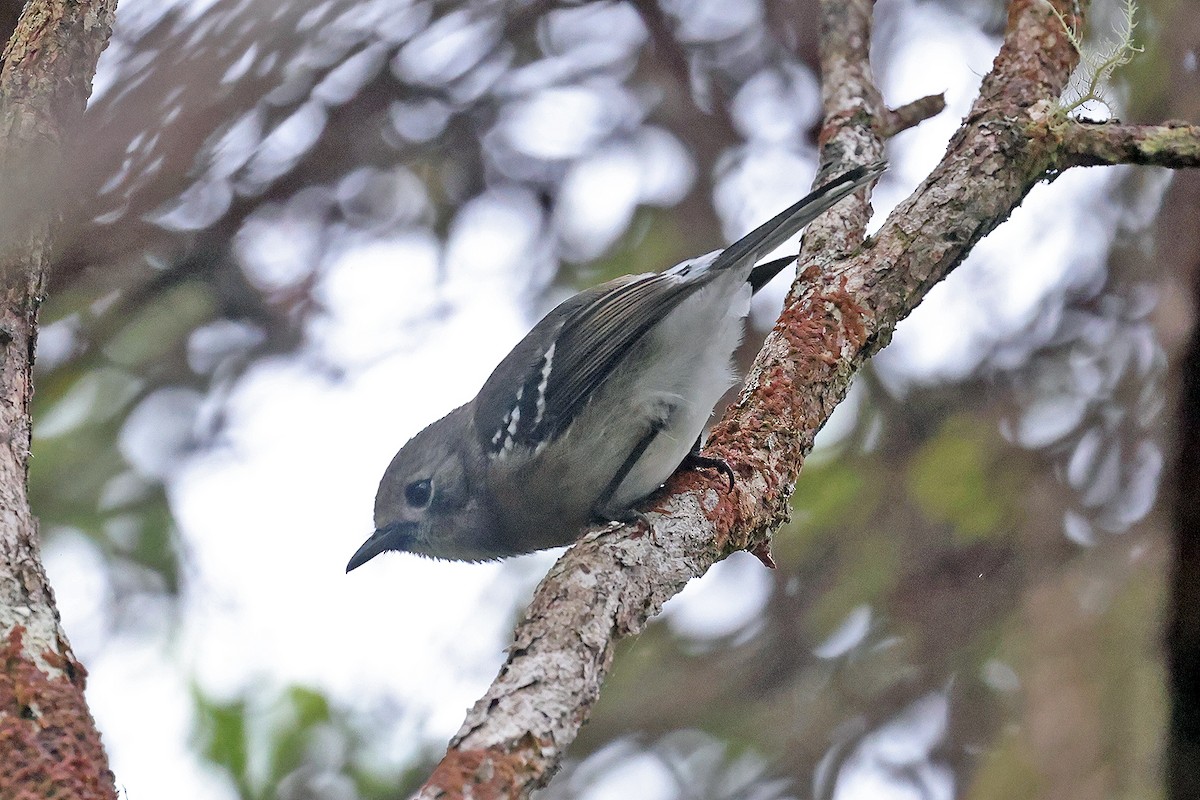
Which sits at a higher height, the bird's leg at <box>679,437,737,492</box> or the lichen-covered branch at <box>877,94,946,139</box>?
the lichen-covered branch at <box>877,94,946,139</box>

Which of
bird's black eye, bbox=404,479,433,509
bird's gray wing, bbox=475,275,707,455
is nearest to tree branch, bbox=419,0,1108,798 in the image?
bird's gray wing, bbox=475,275,707,455

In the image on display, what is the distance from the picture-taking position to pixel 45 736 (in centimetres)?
166

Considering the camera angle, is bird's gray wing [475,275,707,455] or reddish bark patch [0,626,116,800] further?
bird's gray wing [475,275,707,455]

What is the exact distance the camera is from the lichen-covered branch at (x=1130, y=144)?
295cm

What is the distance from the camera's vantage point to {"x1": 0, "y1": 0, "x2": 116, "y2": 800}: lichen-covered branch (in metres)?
1.64

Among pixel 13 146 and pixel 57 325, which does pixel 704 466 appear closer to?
pixel 13 146

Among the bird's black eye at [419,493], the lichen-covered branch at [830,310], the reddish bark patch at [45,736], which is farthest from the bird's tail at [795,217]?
the reddish bark patch at [45,736]

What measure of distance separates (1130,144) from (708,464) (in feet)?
4.77

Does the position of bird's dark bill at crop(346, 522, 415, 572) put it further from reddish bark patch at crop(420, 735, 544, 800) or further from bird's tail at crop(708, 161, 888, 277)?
reddish bark patch at crop(420, 735, 544, 800)

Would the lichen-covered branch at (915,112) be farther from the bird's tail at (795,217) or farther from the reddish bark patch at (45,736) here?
the reddish bark patch at (45,736)

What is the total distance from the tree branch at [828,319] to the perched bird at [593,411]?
0.55 feet

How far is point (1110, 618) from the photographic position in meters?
4.28

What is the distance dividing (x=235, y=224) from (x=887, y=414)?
292 centimetres

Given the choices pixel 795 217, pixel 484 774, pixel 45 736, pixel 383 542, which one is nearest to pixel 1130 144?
pixel 795 217
